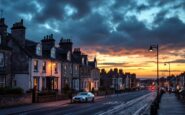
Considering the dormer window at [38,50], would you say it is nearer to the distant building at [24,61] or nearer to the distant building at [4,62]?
the distant building at [24,61]

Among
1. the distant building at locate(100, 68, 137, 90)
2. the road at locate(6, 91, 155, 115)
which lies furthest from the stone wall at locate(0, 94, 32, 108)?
the distant building at locate(100, 68, 137, 90)

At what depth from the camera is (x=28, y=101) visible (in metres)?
48.7

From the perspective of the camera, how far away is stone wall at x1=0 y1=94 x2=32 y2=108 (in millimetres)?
41997

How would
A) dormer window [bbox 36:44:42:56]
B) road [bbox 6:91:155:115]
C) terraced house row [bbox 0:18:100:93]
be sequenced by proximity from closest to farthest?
road [bbox 6:91:155:115], terraced house row [bbox 0:18:100:93], dormer window [bbox 36:44:42:56]

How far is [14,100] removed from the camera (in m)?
44.6

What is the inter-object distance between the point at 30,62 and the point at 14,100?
52.0 ft

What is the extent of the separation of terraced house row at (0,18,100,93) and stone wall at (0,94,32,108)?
7.03 m

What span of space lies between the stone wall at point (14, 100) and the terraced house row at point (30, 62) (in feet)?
23.1

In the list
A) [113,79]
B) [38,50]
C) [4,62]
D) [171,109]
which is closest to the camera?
[171,109]

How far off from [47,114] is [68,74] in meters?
45.4

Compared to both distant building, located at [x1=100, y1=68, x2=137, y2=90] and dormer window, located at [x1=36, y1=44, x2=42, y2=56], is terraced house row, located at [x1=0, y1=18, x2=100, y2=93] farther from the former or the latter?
distant building, located at [x1=100, y1=68, x2=137, y2=90]

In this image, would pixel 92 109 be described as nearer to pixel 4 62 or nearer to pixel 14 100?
pixel 14 100

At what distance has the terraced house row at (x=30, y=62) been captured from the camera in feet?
182

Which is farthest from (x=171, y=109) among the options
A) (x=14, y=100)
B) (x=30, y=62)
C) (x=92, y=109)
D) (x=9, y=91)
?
(x=30, y=62)
